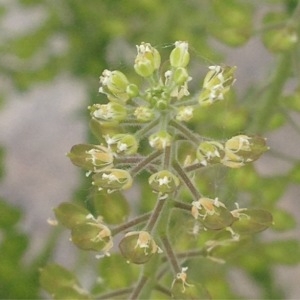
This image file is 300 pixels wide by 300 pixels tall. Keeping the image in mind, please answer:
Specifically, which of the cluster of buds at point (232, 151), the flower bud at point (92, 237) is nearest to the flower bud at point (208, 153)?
the cluster of buds at point (232, 151)

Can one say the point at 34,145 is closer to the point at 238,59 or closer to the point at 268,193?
the point at 238,59

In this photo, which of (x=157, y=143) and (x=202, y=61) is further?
(x=202, y=61)

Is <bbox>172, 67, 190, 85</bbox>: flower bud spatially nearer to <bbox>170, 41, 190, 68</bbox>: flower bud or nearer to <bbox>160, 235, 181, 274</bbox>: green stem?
<bbox>170, 41, 190, 68</bbox>: flower bud

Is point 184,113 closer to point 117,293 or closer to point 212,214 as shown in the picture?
point 212,214

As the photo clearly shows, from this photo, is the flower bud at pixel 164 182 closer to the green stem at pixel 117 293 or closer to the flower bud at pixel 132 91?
the flower bud at pixel 132 91

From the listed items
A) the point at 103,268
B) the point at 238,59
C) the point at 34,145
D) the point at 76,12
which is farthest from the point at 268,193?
the point at 34,145

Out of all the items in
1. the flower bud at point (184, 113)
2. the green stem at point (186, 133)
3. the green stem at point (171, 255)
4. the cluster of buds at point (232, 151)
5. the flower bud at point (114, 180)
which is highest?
the flower bud at point (184, 113)

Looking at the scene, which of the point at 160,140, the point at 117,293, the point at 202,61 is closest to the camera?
the point at 160,140

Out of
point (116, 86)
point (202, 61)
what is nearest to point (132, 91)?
point (116, 86)
